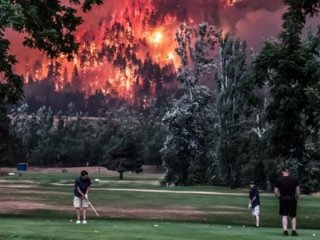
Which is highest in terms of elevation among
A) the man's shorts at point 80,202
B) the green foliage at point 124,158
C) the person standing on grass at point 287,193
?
the green foliage at point 124,158

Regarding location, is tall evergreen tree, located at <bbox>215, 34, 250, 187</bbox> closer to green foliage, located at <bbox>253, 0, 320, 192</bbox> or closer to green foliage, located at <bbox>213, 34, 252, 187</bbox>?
green foliage, located at <bbox>213, 34, 252, 187</bbox>

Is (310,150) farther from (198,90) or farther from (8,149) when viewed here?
(8,149)

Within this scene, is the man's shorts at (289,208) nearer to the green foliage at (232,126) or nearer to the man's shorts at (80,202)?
the man's shorts at (80,202)

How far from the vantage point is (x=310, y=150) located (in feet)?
259

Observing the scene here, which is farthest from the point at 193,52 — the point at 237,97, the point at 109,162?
the point at 109,162

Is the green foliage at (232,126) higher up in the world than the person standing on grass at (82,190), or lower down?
higher up

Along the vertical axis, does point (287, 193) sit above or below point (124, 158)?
below

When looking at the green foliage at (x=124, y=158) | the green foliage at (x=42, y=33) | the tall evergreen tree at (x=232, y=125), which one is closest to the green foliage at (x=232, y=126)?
the tall evergreen tree at (x=232, y=125)

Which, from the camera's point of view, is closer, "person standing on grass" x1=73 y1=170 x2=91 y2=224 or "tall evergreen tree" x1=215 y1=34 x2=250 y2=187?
"person standing on grass" x1=73 y1=170 x2=91 y2=224

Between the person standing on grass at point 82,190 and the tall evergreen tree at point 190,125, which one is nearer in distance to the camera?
the person standing on grass at point 82,190

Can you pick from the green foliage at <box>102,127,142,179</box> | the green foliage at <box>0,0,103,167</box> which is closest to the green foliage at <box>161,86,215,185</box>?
the green foliage at <box>102,127,142,179</box>

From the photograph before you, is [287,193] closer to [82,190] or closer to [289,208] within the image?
[289,208]

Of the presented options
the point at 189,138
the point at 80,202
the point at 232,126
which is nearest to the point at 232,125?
the point at 232,126

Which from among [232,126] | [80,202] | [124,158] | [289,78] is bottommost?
[80,202]
